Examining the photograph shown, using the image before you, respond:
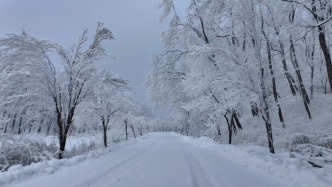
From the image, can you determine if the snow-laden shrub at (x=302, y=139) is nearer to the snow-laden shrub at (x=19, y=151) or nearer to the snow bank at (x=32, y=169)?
the snow bank at (x=32, y=169)

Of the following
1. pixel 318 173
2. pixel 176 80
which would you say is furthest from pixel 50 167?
pixel 176 80

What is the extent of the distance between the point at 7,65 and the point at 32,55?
88cm

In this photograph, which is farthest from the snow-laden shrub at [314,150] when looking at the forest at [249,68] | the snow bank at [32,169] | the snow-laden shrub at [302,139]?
the snow bank at [32,169]

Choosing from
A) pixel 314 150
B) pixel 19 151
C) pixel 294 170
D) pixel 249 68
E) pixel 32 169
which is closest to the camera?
pixel 294 170

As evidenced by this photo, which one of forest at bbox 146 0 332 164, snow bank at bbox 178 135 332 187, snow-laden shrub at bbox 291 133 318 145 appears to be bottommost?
snow bank at bbox 178 135 332 187

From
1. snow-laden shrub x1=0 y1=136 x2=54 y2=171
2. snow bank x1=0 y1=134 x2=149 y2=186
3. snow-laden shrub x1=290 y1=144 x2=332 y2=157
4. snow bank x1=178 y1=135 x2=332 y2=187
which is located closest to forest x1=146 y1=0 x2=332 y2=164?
snow-laden shrub x1=290 y1=144 x2=332 y2=157

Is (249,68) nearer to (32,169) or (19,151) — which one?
(32,169)

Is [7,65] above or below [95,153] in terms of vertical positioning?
above

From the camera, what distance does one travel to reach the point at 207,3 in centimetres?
1295

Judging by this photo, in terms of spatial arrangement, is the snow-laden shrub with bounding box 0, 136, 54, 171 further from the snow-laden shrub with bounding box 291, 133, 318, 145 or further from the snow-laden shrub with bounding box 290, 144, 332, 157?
the snow-laden shrub with bounding box 291, 133, 318, 145

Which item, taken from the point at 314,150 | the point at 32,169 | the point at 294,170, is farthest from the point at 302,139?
the point at 32,169

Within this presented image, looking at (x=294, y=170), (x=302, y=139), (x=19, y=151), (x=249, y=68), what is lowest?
(x=294, y=170)

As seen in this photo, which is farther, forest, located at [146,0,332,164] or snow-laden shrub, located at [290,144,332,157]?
forest, located at [146,0,332,164]

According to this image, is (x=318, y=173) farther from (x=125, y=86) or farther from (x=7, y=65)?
(x=7, y=65)
